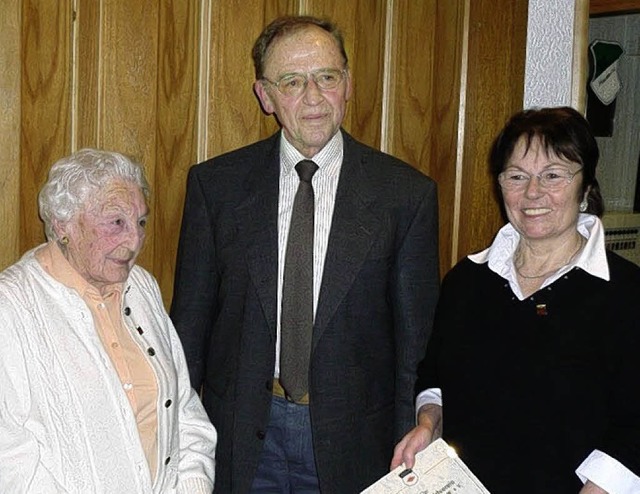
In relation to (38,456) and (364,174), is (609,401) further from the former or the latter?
(38,456)

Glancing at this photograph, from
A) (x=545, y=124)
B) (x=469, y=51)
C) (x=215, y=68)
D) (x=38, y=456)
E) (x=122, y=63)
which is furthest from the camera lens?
(x=469, y=51)

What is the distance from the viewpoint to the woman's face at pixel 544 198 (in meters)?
1.73

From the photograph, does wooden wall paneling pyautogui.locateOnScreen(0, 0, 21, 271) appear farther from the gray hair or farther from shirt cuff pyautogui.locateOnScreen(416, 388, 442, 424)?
shirt cuff pyautogui.locateOnScreen(416, 388, 442, 424)

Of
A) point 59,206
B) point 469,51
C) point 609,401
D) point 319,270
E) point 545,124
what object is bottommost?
point 609,401

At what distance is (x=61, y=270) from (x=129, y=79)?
0.52 m

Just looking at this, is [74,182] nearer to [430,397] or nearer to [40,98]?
[40,98]

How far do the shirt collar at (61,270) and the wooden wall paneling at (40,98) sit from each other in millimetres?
214

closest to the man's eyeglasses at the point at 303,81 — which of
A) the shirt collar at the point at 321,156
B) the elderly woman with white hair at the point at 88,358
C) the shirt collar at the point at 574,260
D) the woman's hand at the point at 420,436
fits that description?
the shirt collar at the point at 321,156

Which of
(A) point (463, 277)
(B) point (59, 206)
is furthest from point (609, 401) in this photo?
(B) point (59, 206)

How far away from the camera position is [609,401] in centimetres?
164

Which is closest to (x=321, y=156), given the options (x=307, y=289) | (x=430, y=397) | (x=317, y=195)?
(x=317, y=195)

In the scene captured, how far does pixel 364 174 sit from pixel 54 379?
0.81 m

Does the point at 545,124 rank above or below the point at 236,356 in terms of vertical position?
above

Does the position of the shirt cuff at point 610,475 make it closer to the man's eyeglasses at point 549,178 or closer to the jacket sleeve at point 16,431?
the man's eyeglasses at point 549,178
